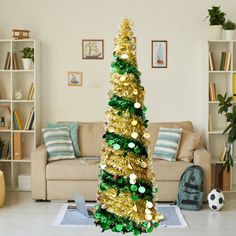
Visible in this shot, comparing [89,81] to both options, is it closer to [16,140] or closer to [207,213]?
[16,140]

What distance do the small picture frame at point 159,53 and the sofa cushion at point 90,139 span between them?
1110 millimetres

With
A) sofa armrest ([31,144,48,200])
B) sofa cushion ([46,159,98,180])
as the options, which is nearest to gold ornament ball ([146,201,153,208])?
sofa cushion ([46,159,98,180])

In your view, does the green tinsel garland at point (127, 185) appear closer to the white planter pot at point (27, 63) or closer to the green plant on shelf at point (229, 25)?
the white planter pot at point (27, 63)

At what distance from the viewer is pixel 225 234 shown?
15.8ft

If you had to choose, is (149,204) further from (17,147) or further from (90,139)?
(17,147)

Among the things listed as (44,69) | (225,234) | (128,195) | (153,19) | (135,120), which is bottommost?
(225,234)

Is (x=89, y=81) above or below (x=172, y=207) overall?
above

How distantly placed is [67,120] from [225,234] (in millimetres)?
2829

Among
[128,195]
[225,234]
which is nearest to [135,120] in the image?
[128,195]

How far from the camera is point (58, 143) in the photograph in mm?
6266

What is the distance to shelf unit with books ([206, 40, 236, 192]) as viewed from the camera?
6477 mm

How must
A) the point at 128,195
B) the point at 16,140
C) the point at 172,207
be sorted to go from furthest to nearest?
the point at 16,140 < the point at 172,207 < the point at 128,195

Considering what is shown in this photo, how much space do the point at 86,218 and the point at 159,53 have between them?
2.50 metres

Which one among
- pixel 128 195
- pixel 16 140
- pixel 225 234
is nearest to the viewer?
pixel 128 195
